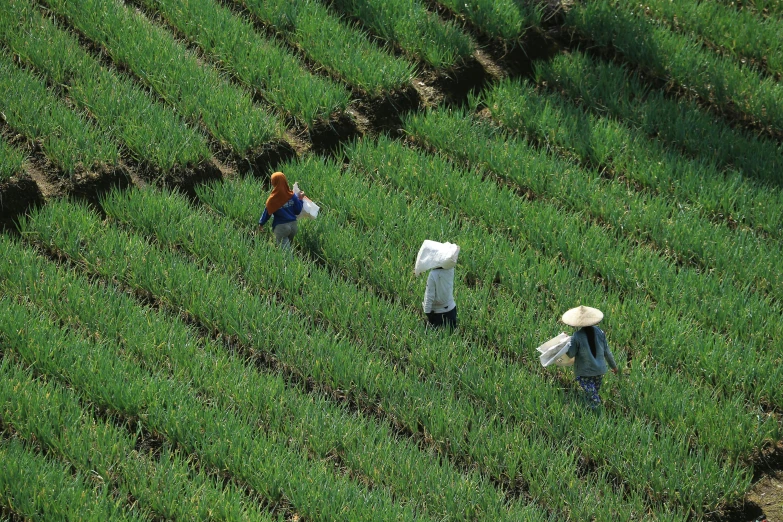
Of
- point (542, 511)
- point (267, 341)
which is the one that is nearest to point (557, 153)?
point (267, 341)

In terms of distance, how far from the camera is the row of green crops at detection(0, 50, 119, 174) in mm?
7016

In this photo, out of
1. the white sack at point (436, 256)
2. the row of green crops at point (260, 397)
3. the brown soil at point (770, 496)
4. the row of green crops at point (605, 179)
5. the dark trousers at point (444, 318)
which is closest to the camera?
the row of green crops at point (260, 397)

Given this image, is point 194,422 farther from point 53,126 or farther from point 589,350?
point 53,126

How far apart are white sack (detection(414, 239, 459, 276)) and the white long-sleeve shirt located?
5cm

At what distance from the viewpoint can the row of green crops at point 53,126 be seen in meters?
7.02

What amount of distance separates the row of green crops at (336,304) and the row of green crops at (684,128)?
207 centimetres

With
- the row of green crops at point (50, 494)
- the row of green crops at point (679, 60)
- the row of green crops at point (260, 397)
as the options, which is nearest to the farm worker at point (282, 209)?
the row of green crops at point (260, 397)

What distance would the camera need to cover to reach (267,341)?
5.78 meters

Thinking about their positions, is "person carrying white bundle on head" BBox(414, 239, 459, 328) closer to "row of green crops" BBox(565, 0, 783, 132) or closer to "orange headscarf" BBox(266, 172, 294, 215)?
"orange headscarf" BBox(266, 172, 294, 215)

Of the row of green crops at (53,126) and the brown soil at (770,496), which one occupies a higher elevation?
the brown soil at (770,496)

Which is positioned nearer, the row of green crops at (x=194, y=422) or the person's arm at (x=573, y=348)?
the row of green crops at (x=194, y=422)

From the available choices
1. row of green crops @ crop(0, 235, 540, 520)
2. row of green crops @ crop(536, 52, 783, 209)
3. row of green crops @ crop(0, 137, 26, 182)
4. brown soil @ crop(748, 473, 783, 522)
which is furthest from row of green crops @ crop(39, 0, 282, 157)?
brown soil @ crop(748, 473, 783, 522)

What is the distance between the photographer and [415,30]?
335 inches

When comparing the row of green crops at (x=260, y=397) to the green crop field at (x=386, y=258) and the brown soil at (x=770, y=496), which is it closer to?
the green crop field at (x=386, y=258)
